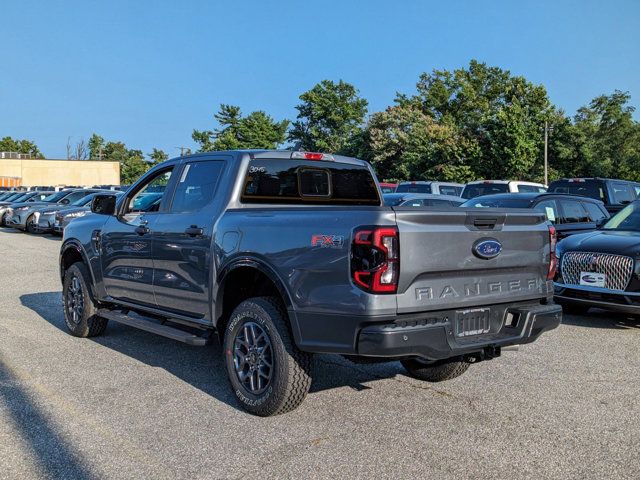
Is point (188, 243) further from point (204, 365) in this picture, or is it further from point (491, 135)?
point (491, 135)

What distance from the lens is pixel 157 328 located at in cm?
554

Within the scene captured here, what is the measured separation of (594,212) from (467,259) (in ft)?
28.1

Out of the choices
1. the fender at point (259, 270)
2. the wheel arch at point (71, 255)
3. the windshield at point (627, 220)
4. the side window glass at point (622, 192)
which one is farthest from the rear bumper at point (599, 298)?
the side window glass at point (622, 192)

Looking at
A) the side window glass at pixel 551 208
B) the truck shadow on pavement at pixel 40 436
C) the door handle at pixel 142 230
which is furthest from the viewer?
the side window glass at pixel 551 208

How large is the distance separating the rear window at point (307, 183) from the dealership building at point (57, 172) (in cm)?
8516

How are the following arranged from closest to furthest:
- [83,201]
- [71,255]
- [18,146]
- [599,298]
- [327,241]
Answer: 1. [327,241]
2. [71,255]
3. [599,298]
4. [83,201]
5. [18,146]

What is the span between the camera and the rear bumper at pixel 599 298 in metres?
7.35

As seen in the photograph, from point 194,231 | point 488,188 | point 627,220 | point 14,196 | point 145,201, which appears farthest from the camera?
point 14,196

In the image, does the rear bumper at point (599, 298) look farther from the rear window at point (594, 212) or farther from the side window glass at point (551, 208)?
the rear window at point (594, 212)

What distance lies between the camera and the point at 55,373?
5.58m

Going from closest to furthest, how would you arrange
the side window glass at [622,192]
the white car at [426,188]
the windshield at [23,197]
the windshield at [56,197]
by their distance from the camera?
the side window glass at [622,192] → the white car at [426,188] → the windshield at [56,197] → the windshield at [23,197]

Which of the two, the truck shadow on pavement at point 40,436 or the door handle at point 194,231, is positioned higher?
the door handle at point 194,231

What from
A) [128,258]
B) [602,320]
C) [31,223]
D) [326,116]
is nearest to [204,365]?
[128,258]

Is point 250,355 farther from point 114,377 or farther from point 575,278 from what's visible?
point 575,278
